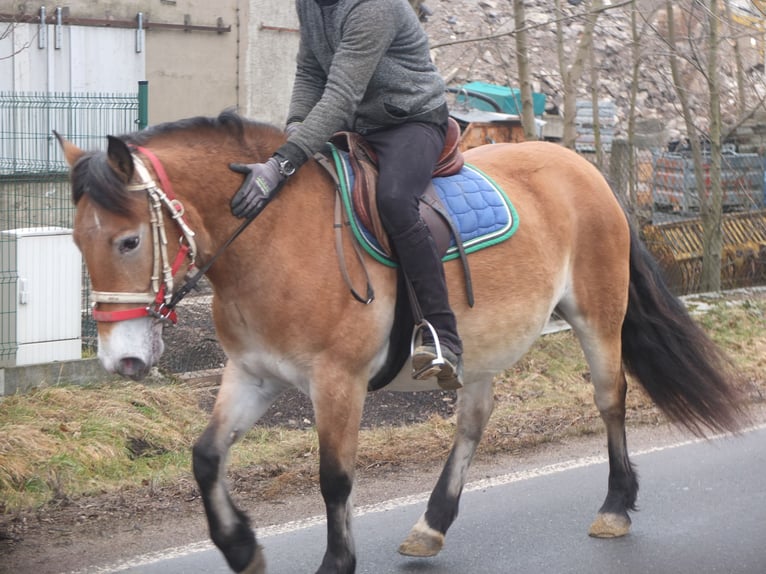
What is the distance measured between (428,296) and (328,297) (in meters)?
0.44

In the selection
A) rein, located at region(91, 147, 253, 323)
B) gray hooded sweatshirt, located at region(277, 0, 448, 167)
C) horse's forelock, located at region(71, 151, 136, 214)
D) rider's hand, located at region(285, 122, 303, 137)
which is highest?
gray hooded sweatshirt, located at region(277, 0, 448, 167)

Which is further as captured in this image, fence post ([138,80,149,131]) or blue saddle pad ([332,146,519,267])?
fence post ([138,80,149,131])

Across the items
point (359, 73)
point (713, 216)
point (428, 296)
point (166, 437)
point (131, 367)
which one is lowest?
point (166, 437)

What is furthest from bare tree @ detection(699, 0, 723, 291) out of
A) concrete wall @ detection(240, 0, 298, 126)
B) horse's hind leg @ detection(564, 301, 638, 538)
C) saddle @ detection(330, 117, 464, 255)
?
concrete wall @ detection(240, 0, 298, 126)

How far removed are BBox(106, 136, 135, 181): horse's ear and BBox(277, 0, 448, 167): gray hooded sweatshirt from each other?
0.65m

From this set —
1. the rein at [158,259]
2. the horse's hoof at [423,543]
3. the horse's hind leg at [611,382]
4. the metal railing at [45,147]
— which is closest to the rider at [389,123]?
the rein at [158,259]

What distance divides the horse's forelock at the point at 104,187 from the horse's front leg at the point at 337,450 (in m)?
1.03

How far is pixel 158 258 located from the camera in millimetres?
3934

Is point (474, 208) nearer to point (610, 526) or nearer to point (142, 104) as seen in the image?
point (610, 526)

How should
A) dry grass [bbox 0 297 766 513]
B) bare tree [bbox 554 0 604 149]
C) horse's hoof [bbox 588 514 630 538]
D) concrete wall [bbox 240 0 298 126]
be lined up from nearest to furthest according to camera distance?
horse's hoof [bbox 588 514 630 538] → dry grass [bbox 0 297 766 513] → bare tree [bbox 554 0 604 149] → concrete wall [bbox 240 0 298 126]

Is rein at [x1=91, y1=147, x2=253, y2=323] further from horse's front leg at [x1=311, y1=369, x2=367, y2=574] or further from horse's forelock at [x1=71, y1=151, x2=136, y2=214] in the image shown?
horse's front leg at [x1=311, y1=369, x2=367, y2=574]

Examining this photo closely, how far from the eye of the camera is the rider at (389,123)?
14.3ft

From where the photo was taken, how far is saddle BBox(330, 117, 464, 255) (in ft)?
14.8

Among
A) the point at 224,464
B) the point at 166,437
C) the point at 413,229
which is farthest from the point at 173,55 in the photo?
the point at 224,464
